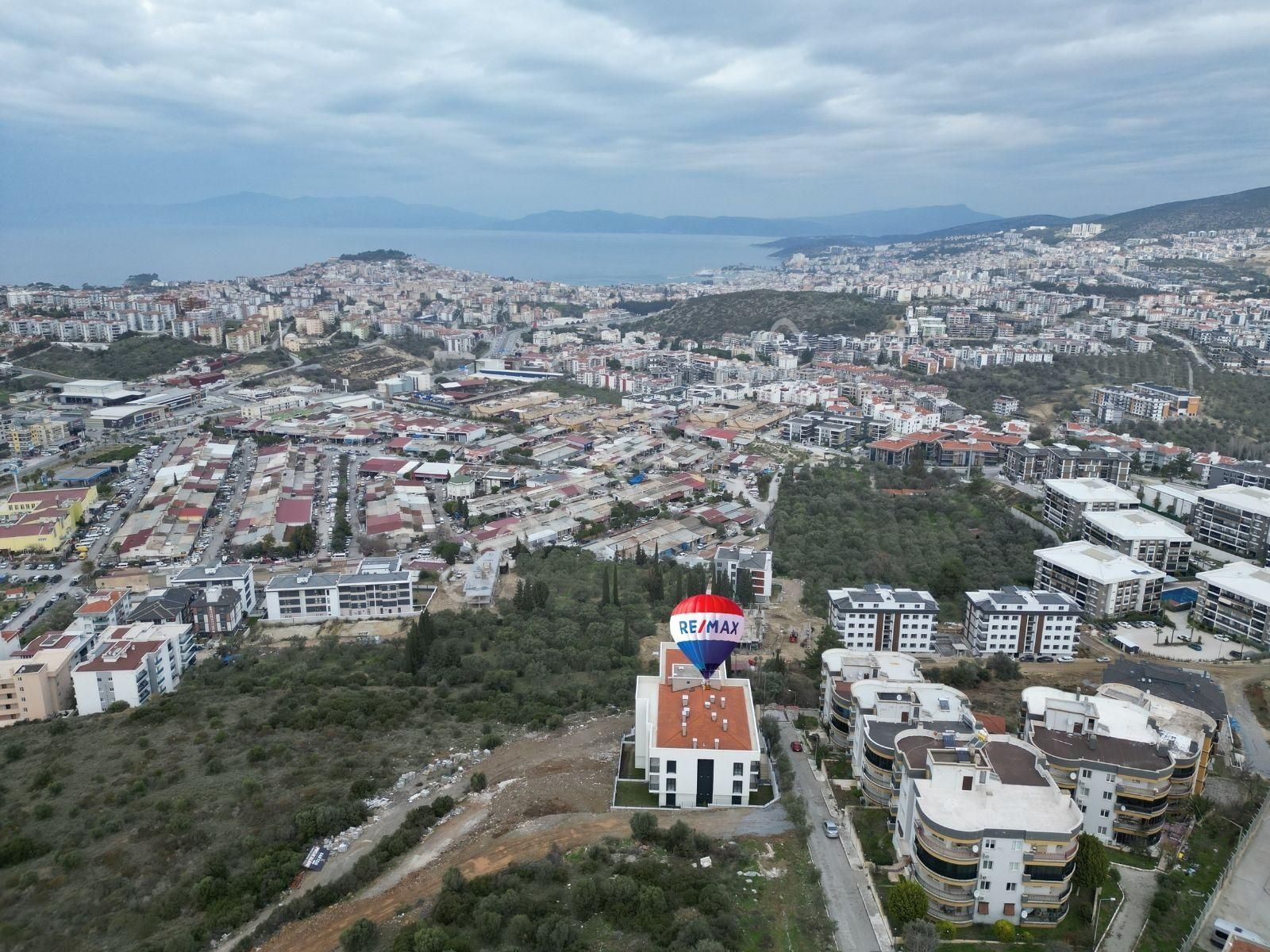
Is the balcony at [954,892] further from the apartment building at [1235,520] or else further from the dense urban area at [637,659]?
the apartment building at [1235,520]

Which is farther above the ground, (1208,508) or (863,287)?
(863,287)

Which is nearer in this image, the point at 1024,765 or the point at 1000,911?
the point at 1000,911

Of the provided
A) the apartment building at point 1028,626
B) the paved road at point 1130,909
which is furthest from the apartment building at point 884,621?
the paved road at point 1130,909

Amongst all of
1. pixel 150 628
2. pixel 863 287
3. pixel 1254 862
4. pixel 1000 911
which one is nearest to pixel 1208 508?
pixel 1254 862

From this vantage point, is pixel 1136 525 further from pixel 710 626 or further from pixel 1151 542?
pixel 710 626

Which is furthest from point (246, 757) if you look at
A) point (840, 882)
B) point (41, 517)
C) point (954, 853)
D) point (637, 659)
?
point (41, 517)

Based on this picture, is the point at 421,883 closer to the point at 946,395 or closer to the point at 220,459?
the point at 220,459

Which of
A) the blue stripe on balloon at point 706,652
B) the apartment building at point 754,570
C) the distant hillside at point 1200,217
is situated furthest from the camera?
the distant hillside at point 1200,217
